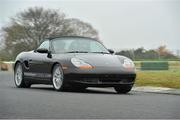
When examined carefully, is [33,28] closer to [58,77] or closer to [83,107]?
[58,77]

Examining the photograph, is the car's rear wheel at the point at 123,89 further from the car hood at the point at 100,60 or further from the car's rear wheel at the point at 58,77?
the car's rear wheel at the point at 58,77

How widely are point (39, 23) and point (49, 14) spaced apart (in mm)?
1003

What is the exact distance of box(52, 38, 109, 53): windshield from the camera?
13648 mm

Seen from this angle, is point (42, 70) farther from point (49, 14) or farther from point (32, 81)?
point (49, 14)

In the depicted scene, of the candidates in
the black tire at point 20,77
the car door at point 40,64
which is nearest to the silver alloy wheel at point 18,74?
the black tire at point 20,77

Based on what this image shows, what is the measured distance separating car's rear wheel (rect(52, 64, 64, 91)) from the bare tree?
27.2 m

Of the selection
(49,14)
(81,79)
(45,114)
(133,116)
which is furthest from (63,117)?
(49,14)

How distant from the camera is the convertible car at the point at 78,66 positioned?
499 inches

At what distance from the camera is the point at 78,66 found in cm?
1269

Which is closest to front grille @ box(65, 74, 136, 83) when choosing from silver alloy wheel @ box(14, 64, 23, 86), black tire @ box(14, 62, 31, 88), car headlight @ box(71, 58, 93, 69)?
car headlight @ box(71, 58, 93, 69)

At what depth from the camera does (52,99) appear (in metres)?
10.4

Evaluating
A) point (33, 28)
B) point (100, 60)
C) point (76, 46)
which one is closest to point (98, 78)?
point (100, 60)

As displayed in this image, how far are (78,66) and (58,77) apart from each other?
67cm

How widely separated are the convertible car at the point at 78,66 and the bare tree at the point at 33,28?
2642cm
